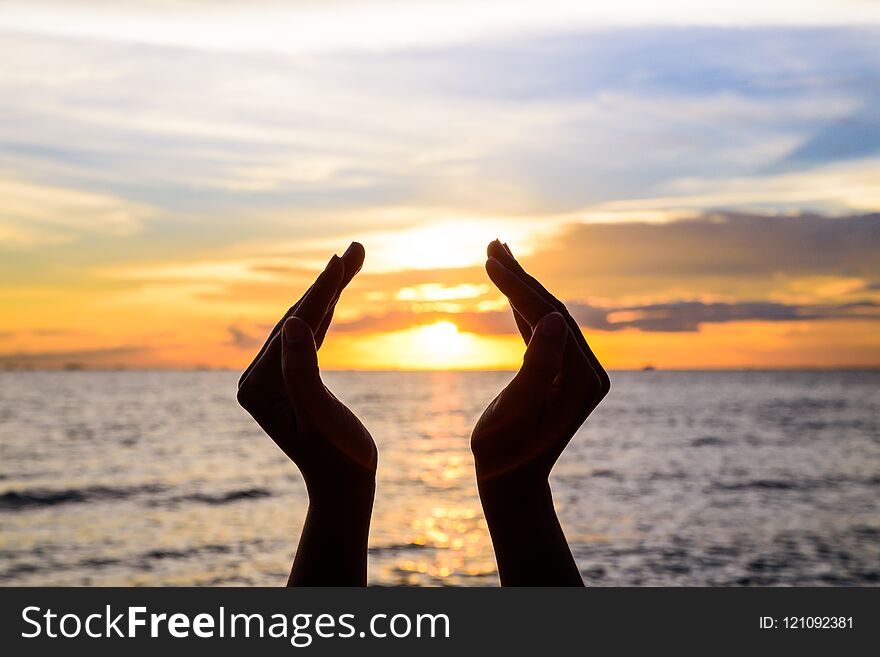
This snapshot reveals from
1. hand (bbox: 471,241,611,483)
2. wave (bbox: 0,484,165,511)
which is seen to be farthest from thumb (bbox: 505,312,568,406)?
wave (bbox: 0,484,165,511)

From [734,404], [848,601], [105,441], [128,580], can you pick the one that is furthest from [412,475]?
[734,404]

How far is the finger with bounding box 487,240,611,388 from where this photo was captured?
1.91m

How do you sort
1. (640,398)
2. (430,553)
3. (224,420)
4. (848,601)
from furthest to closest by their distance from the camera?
(640,398) < (224,420) < (430,553) < (848,601)

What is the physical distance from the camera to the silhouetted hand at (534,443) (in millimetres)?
1765

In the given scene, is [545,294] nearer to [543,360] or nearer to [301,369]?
[543,360]

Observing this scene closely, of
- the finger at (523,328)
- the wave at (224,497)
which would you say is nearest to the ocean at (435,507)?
the wave at (224,497)

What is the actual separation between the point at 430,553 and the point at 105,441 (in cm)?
2766

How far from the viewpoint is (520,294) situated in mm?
1926

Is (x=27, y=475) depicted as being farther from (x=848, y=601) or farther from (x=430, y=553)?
(x=848, y=601)

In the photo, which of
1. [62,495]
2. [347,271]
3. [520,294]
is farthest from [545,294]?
[62,495]

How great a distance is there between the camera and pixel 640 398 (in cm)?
8581

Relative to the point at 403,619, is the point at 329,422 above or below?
above

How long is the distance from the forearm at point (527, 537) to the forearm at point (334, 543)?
31cm

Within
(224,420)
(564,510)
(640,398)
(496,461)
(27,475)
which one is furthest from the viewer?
(640,398)
